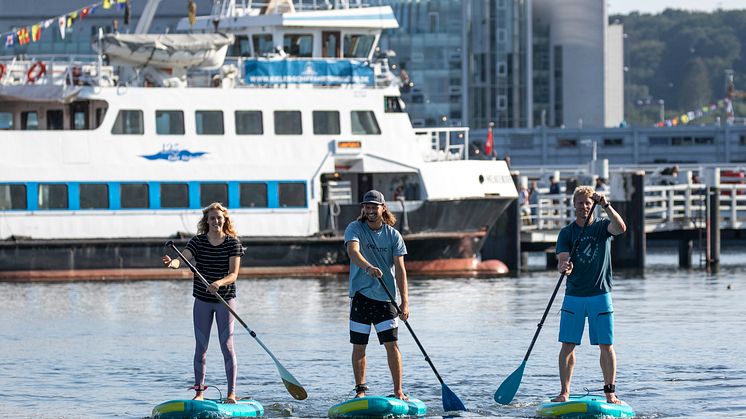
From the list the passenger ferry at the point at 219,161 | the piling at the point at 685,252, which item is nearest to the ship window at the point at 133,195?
the passenger ferry at the point at 219,161

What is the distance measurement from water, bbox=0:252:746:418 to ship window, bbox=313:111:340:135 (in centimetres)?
438

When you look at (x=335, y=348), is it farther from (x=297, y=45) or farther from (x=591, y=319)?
(x=297, y=45)

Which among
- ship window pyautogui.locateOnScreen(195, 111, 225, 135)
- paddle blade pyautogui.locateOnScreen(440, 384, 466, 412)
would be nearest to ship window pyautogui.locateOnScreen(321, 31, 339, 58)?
ship window pyautogui.locateOnScreen(195, 111, 225, 135)

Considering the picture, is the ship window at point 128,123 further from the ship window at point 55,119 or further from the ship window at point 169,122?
the ship window at point 55,119

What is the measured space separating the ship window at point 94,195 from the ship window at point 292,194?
361 centimetres

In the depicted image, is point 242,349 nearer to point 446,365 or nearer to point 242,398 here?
point 446,365

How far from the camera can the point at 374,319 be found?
14875mm

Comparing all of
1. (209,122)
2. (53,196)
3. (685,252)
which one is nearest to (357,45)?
(209,122)

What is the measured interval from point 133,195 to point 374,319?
20.6 m

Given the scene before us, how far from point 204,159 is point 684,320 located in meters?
13.7

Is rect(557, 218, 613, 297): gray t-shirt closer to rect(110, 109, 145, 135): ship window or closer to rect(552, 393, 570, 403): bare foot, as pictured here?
rect(552, 393, 570, 403): bare foot

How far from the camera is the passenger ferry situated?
3450 cm

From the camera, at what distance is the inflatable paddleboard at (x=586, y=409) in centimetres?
1453

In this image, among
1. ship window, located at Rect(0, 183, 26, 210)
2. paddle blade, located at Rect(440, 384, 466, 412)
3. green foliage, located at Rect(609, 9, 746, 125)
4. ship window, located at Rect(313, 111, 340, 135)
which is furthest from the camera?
green foliage, located at Rect(609, 9, 746, 125)
